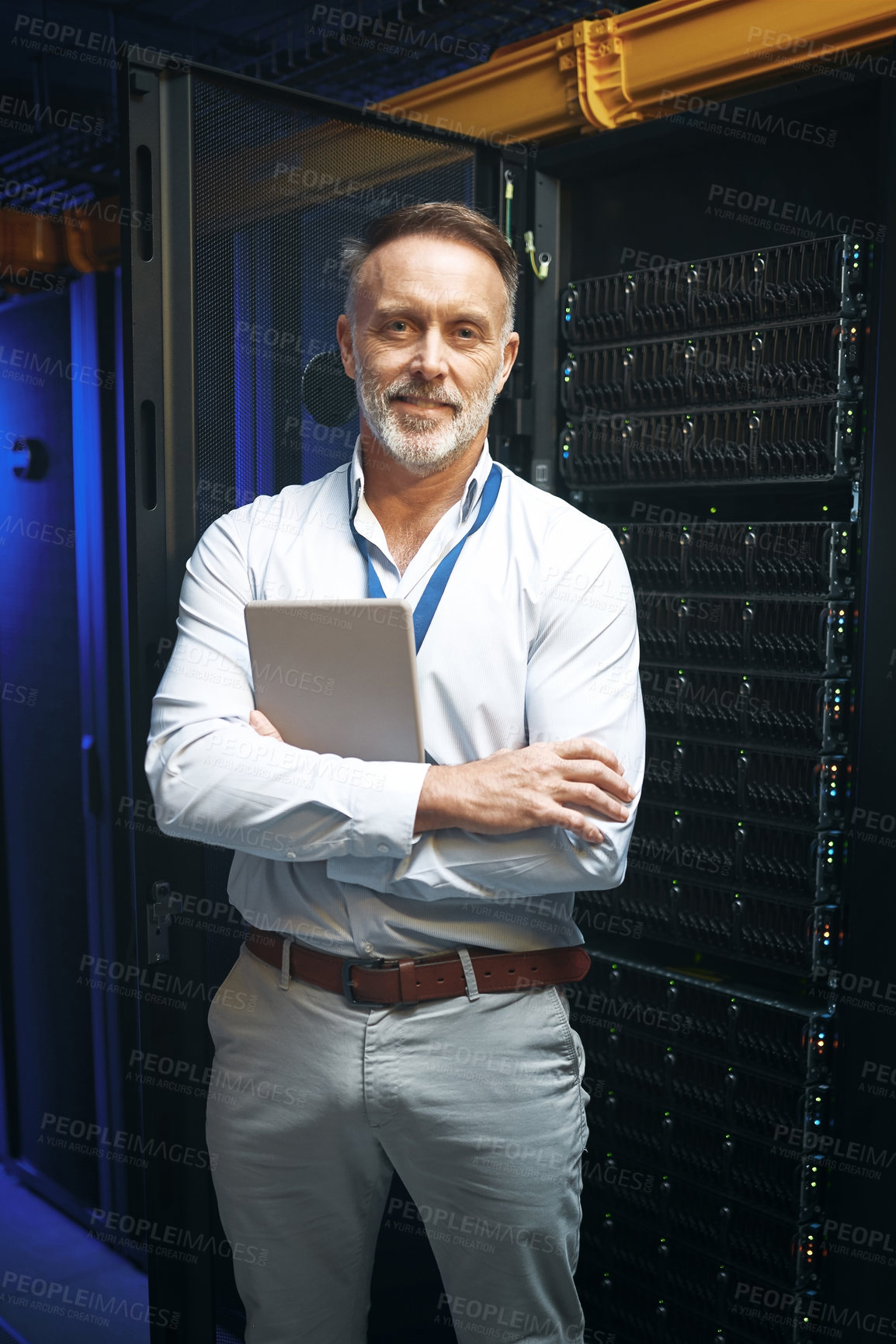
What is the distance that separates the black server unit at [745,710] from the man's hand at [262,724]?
0.86 metres

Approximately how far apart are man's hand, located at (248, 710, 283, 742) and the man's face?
0.45m

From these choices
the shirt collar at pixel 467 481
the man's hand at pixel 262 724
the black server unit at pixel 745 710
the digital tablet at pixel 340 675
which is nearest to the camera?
the digital tablet at pixel 340 675

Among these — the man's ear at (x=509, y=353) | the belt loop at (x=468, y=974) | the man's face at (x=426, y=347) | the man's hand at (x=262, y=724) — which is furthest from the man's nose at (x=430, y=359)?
the belt loop at (x=468, y=974)

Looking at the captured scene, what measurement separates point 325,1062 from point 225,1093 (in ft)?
0.66

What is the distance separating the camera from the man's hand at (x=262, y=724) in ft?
5.45

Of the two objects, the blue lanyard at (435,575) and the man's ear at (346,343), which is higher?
the man's ear at (346,343)

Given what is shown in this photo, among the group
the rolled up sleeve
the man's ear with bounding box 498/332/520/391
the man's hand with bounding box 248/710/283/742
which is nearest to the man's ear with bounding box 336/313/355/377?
the man's ear with bounding box 498/332/520/391

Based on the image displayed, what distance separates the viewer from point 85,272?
270cm

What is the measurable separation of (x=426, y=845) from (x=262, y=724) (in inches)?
11.8

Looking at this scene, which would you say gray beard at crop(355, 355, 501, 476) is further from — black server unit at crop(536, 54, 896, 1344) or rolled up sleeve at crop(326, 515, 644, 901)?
black server unit at crop(536, 54, 896, 1344)

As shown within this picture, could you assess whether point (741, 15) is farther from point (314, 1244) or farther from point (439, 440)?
point (314, 1244)

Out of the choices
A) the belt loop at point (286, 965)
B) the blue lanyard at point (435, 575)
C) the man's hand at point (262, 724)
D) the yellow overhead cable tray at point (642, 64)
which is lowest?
the belt loop at point (286, 965)

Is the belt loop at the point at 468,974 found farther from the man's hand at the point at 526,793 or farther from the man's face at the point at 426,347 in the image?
the man's face at the point at 426,347

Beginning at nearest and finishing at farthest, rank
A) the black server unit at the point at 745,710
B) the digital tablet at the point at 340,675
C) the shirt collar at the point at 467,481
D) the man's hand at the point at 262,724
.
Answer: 1. the digital tablet at the point at 340,675
2. the man's hand at the point at 262,724
3. the shirt collar at the point at 467,481
4. the black server unit at the point at 745,710
